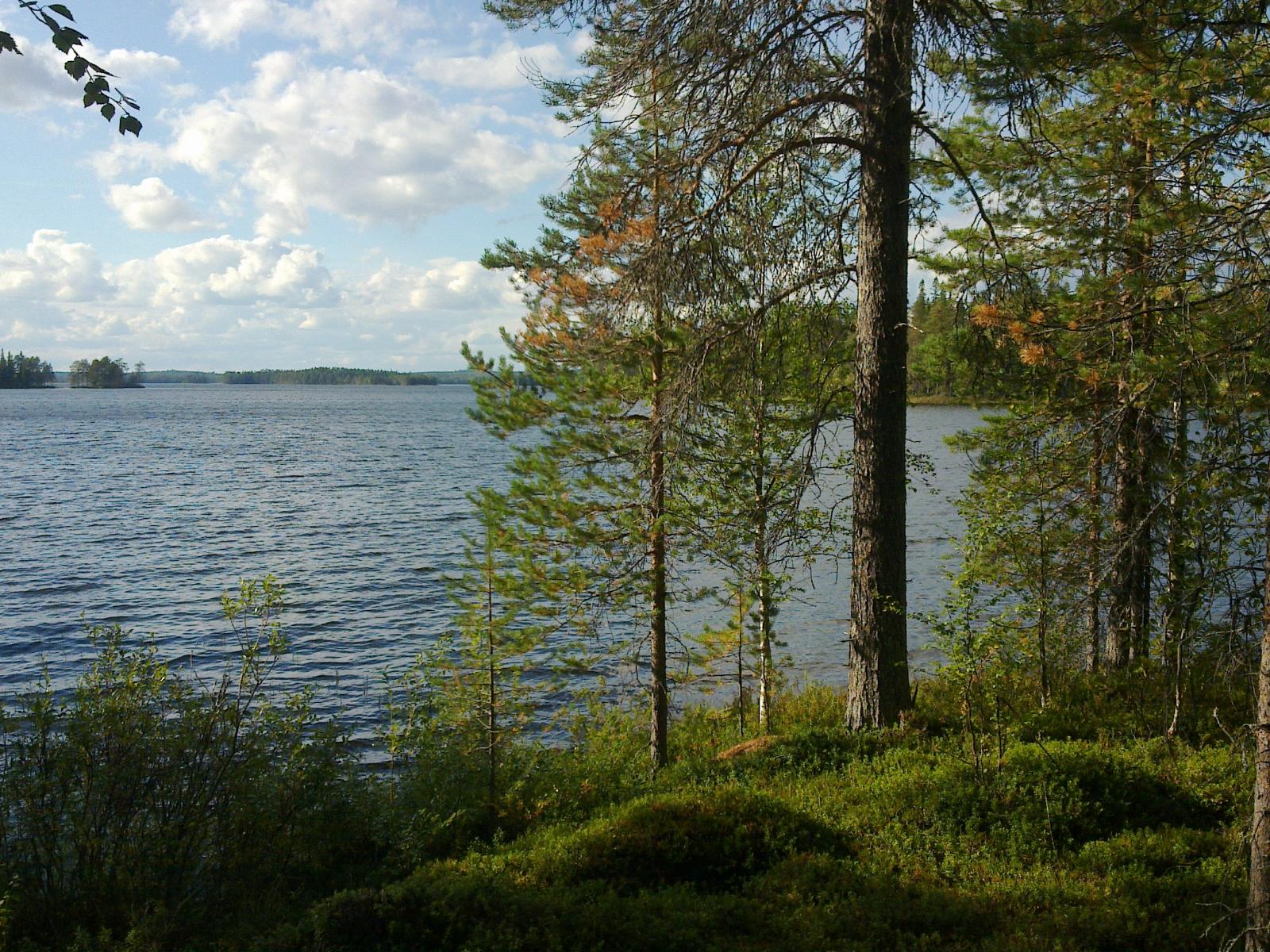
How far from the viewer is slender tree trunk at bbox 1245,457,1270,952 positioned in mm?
4734

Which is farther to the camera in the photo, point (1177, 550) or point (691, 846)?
point (1177, 550)

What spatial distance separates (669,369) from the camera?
11.9m

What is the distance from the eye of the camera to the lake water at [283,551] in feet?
58.6

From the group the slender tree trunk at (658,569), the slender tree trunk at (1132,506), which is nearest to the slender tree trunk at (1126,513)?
the slender tree trunk at (1132,506)

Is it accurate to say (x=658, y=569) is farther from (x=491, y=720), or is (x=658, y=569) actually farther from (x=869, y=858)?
(x=869, y=858)

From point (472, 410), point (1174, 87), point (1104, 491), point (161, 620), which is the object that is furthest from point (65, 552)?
point (1174, 87)

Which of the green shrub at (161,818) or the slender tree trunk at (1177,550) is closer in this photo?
the green shrub at (161,818)

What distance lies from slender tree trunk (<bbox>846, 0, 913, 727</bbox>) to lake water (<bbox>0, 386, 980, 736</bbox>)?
5596 millimetres

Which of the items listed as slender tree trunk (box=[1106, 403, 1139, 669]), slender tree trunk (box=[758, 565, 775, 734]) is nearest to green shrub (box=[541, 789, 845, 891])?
slender tree trunk (box=[758, 565, 775, 734])

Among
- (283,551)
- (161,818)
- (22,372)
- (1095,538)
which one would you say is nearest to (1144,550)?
(1095,538)

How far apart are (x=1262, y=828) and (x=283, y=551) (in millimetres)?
26766

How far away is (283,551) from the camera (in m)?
27.5

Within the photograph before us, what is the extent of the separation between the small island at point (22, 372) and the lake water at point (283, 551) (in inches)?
5415

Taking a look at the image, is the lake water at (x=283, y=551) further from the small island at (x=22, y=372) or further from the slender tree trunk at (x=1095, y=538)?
the small island at (x=22, y=372)
